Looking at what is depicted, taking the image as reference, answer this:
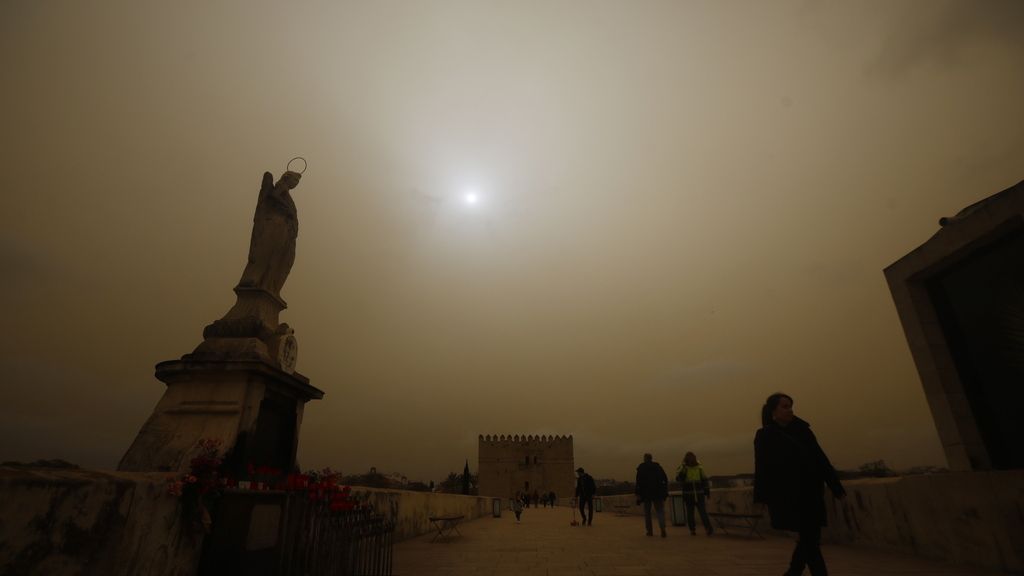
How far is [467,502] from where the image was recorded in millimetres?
16094

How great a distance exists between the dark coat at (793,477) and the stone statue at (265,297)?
533 cm

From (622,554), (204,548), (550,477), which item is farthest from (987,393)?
(550,477)

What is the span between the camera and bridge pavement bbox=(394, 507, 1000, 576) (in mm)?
4875

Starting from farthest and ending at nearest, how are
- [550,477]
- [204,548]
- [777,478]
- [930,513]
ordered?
[550,477]
[930,513]
[777,478]
[204,548]

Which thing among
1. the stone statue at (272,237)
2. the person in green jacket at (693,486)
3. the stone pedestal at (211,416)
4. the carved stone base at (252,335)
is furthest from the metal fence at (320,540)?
the person in green jacket at (693,486)

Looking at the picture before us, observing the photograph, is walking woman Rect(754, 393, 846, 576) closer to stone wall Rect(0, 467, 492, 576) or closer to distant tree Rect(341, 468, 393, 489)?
stone wall Rect(0, 467, 492, 576)

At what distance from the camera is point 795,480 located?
12.3ft

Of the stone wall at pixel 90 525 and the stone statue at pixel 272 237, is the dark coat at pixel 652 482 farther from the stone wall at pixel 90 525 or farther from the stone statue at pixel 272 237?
the stone wall at pixel 90 525

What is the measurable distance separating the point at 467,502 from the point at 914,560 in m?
13.4

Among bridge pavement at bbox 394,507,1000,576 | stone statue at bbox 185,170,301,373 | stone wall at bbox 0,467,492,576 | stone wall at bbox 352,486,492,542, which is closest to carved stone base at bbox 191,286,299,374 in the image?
stone statue at bbox 185,170,301,373

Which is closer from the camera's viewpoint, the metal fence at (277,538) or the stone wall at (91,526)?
A: the stone wall at (91,526)

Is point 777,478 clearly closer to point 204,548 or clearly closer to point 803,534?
point 803,534

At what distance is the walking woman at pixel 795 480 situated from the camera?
3.65 m

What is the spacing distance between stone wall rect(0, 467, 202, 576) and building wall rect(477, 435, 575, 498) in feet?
186
